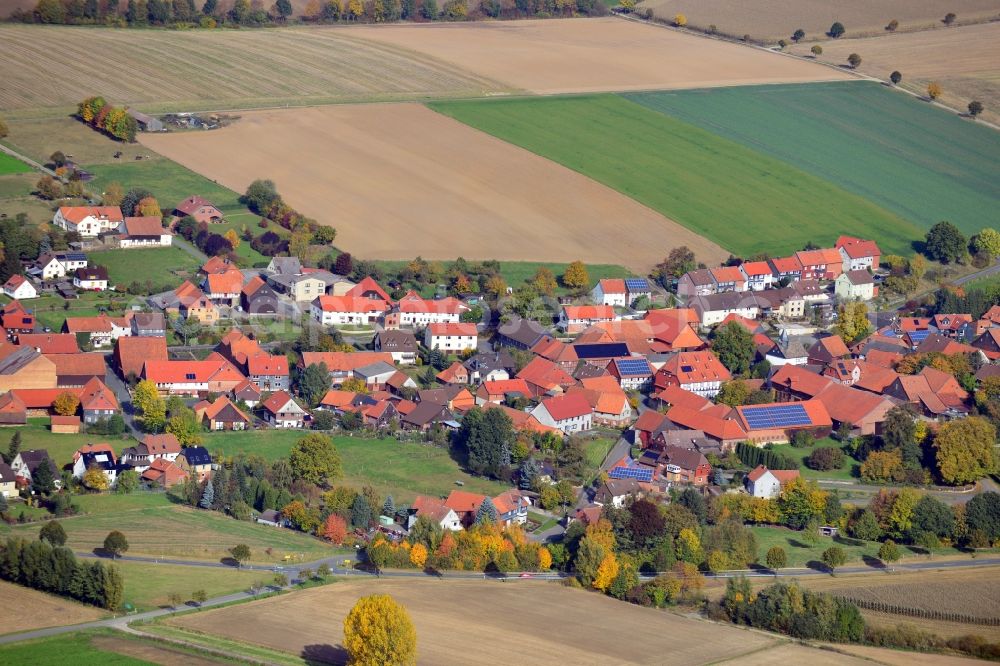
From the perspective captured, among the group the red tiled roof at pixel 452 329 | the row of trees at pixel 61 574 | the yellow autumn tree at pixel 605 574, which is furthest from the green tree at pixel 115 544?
the red tiled roof at pixel 452 329

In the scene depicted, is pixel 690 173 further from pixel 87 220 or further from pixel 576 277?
pixel 87 220

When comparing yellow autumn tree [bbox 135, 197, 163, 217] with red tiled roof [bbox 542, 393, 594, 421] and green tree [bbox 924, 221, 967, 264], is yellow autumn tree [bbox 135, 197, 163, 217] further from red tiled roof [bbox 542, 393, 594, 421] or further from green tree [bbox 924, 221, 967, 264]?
green tree [bbox 924, 221, 967, 264]

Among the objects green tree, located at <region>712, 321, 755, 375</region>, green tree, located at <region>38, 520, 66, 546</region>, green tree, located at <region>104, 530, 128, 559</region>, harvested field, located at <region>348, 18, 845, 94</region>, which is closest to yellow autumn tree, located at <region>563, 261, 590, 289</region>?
green tree, located at <region>712, 321, 755, 375</region>

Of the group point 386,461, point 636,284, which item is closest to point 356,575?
point 386,461

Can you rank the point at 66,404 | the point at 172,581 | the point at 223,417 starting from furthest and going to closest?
the point at 223,417, the point at 66,404, the point at 172,581

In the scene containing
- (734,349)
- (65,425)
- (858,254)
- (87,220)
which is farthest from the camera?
→ (858,254)

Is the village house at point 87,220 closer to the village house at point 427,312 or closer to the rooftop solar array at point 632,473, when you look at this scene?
the village house at point 427,312
